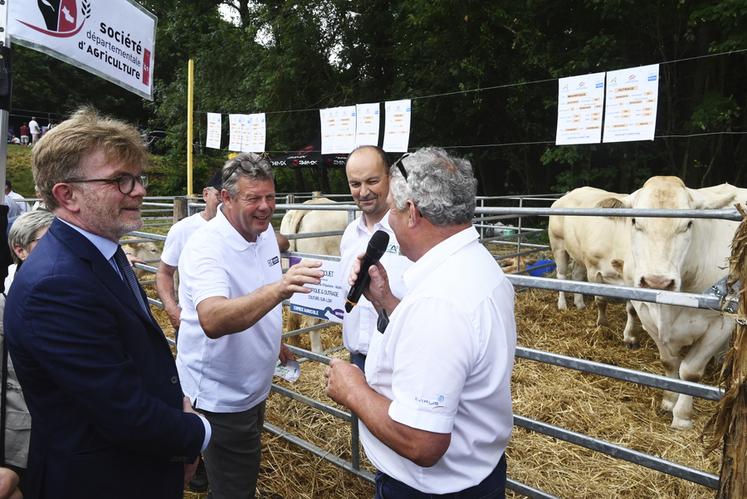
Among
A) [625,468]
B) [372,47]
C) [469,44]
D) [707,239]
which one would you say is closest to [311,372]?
[625,468]

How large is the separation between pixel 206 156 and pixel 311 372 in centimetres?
1967

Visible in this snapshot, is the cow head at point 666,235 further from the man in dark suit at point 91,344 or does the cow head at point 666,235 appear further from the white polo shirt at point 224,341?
the man in dark suit at point 91,344

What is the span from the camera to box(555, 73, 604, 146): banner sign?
15.0ft

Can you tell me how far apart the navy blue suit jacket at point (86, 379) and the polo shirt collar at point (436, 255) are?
74 cm

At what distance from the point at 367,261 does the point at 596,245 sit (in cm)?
499

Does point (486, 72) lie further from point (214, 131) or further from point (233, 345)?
point (233, 345)

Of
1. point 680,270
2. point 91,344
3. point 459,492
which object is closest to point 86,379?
point 91,344

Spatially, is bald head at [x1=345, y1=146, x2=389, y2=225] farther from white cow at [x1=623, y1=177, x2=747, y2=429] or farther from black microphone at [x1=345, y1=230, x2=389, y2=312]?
white cow at [x1=623, y1=177, x2=747, y2=429]

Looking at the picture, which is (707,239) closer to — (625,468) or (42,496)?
(625,468)

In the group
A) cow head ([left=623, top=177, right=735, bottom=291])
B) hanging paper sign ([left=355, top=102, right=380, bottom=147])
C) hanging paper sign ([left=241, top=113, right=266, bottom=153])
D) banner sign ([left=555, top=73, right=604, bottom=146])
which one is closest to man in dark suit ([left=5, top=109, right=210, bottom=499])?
cow head ([left=623, top=177, right=735, bottom=291])

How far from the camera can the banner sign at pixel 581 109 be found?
4.57 m

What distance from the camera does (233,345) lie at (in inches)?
83.1

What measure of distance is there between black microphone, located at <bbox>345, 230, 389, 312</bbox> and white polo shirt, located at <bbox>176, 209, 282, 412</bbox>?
641 mm

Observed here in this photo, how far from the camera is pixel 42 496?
1335mm
